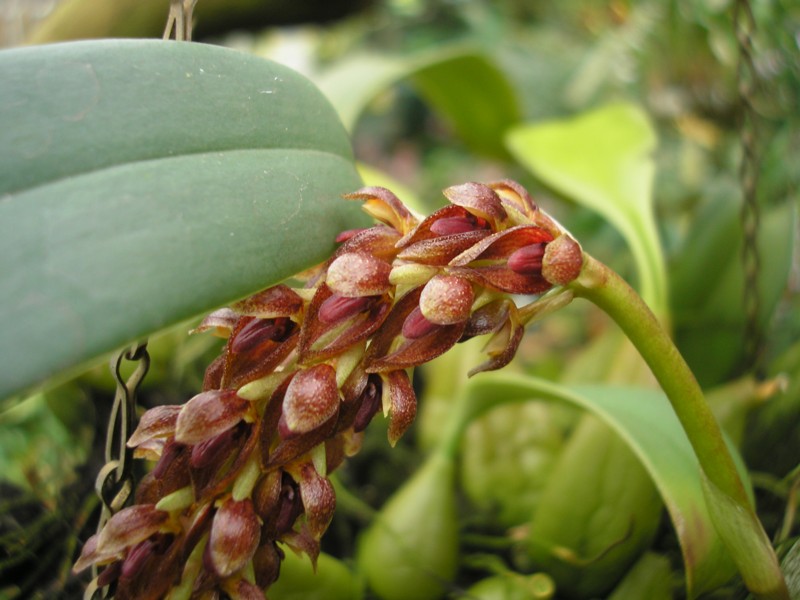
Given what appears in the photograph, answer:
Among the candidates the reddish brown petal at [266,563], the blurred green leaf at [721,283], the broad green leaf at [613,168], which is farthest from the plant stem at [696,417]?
the blurred green leaf at [721,283]

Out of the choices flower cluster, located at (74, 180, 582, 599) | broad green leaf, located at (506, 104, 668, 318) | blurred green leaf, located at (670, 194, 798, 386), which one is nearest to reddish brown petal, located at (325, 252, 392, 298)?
flower cluster, located at (74, 180, 582, 599)

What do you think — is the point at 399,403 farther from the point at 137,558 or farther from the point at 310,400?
the point at 137,558

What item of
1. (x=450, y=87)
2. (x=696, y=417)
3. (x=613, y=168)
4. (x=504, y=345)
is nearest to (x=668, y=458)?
(x=696, y=417)

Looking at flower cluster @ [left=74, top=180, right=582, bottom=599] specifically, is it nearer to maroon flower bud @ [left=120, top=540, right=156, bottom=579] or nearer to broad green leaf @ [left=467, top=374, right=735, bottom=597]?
maroon flower bud @ [left=120, top=540, right=156, bottom=579]

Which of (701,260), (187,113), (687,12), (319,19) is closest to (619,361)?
(701,260)

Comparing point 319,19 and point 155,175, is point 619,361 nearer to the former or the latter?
point 155,175

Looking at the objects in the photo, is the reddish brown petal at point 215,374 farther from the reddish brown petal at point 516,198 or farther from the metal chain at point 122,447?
the reddish brown petal at point 516,198
